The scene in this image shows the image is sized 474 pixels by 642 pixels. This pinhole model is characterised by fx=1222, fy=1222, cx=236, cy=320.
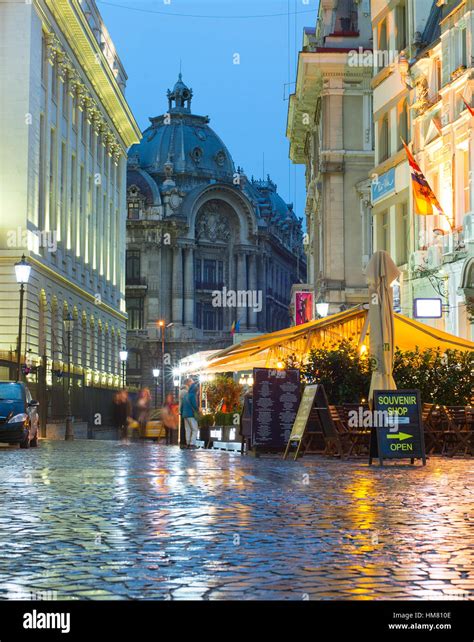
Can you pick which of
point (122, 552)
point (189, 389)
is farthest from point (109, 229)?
point (122, 552)

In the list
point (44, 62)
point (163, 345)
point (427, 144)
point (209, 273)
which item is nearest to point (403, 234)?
point (427, 144)

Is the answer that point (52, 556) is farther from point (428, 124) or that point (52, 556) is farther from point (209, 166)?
point (209, 166)

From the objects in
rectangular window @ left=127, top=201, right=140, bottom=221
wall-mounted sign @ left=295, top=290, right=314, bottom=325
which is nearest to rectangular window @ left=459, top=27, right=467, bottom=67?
wall-mounted sign @ left=295, top=290, right=314, bottom=325

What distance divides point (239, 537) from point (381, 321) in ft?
46.5

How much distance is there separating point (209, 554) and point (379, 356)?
14.9 metres

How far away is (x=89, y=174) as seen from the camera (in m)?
77.2

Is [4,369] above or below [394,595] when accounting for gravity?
above

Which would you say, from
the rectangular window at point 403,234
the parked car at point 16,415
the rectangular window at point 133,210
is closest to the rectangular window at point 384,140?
the rectangular window at point 403,234

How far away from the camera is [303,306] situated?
61.5 m

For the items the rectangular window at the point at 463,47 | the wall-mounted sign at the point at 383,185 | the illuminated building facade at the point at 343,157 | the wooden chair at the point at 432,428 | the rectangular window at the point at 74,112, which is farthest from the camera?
the rectangular window at the point at 74,112

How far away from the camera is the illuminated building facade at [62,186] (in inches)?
2165

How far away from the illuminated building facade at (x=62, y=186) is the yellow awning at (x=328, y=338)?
17.2 m

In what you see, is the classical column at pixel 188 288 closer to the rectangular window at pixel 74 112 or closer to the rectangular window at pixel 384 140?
the rectangular window at pixel 74 112

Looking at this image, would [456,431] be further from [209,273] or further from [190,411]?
[209,273]
